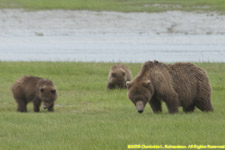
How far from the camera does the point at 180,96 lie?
34.0 ft

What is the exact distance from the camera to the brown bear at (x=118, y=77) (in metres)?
16.0

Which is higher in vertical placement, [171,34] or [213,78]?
[213,78]

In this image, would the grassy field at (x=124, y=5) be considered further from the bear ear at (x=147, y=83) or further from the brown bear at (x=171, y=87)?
the bear ear at (x=147, y=83)

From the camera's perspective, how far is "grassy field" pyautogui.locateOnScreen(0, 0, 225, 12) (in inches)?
1910

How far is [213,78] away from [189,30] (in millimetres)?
23267

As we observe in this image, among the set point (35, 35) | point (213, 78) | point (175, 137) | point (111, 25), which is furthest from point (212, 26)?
point (175, 137)

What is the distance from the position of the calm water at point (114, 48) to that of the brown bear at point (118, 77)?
7.56m

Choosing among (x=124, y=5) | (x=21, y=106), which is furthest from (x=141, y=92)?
(x=124, y=5)

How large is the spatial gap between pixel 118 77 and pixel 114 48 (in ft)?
51.5

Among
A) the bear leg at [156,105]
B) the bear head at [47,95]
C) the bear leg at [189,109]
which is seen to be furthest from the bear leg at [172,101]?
the bear head at [47,95]

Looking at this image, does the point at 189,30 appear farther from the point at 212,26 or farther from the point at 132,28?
the point at 132,28

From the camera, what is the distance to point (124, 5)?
5341 centimetres

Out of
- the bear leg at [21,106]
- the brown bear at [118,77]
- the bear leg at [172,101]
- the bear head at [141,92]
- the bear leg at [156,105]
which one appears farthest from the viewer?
the brown bear at [118,77]

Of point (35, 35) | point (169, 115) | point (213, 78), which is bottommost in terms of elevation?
point (35, 35)
